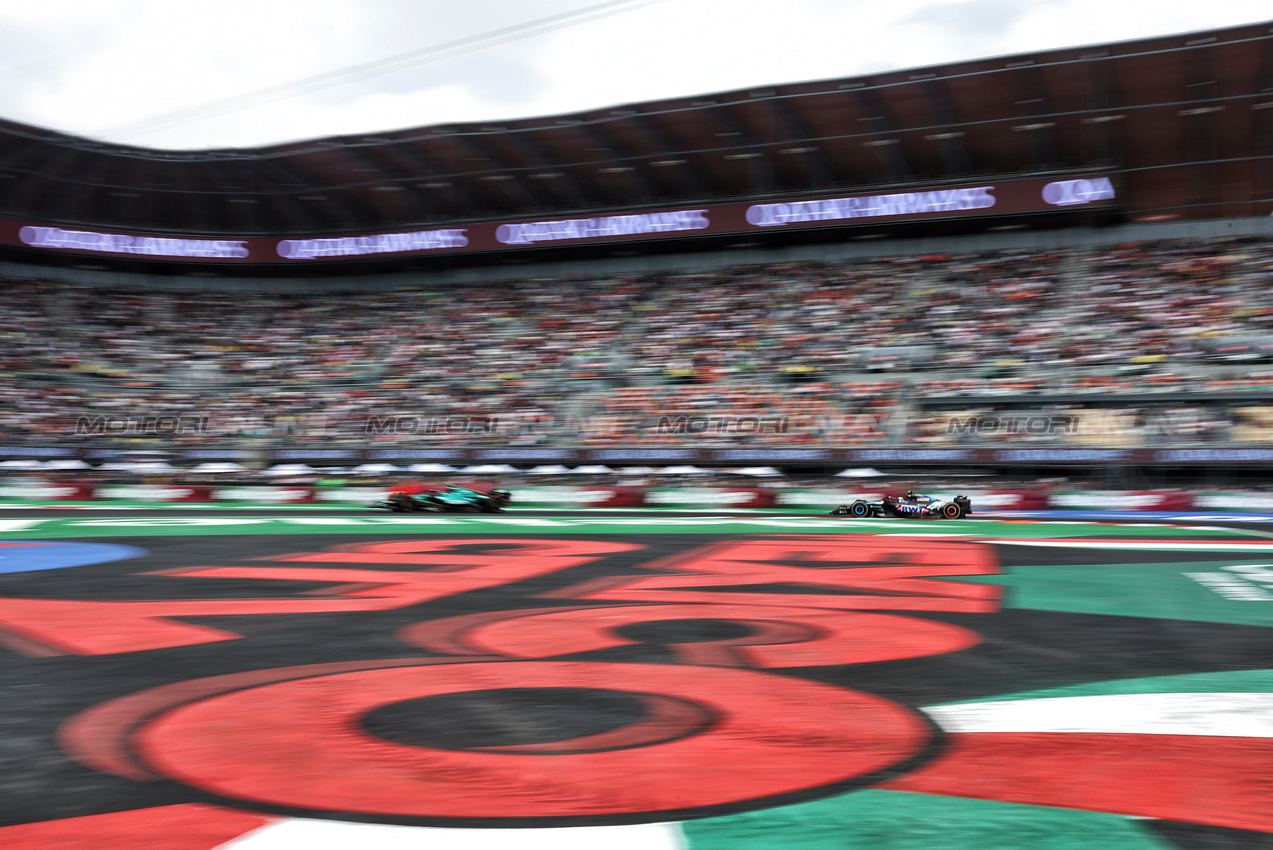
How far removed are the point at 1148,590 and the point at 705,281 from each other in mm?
32120

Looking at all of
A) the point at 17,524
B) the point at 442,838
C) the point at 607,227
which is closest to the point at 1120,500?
the point at 607,227

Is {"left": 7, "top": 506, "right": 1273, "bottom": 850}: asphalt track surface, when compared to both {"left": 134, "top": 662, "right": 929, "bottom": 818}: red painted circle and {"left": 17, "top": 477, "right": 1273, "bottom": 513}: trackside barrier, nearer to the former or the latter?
{"left": 134, "top": 662, "right": 929, "bottom": 818}: red painted circle

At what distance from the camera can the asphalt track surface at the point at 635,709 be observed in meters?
3.51

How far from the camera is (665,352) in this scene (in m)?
37.9

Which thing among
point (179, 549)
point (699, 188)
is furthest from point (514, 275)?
point (179, 549)

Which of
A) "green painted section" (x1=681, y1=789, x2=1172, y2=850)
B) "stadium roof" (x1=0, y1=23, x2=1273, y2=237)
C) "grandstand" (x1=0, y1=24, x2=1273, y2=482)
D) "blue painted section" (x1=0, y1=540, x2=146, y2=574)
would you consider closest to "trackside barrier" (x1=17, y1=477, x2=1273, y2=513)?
"grandstand" (x1=0, y1=24, x2=1273, y2=482)

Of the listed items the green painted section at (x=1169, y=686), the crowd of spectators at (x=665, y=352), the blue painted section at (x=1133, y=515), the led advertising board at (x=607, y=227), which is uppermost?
the led advertising board at (x=607, y=227)

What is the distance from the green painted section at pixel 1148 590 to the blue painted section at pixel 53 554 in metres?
11.2

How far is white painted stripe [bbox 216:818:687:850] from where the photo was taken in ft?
10.7

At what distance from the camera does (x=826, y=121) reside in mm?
34406

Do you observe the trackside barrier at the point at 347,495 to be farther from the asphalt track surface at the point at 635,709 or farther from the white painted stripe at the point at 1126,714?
the white painted stripe at the point at 1126,714

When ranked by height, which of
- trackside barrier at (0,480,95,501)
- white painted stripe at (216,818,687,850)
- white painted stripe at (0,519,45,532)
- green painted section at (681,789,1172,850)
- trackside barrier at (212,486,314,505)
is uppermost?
trackside barrier at (0,480,95,501)

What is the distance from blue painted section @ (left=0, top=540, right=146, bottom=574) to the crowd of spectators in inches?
827

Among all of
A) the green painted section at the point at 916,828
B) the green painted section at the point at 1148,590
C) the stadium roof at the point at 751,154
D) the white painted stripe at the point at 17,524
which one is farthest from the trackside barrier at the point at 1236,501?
the white painted stripe at the point at 17,524
